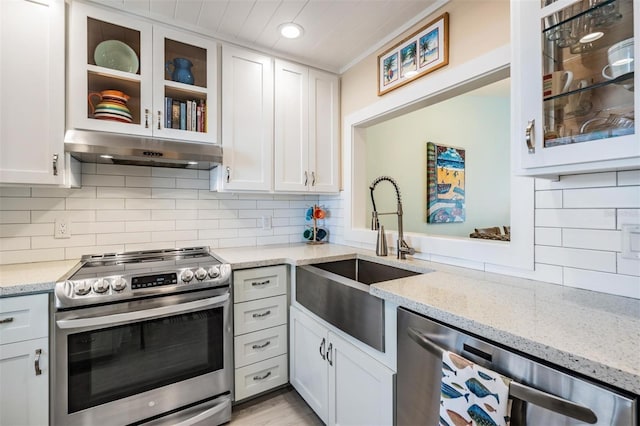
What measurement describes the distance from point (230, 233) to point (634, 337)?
2253 millimetres

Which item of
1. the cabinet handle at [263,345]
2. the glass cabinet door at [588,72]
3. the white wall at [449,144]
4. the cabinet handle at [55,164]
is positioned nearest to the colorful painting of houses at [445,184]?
the white wall at [449,144]

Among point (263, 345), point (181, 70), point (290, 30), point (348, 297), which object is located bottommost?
point (263, 345)

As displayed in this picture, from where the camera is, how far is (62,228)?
5.94ft

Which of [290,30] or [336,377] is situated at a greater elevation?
[290,30]

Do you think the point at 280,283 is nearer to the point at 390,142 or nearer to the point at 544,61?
the point at 544,61

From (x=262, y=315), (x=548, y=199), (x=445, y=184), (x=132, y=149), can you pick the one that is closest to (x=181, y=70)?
(x=132, y=149)

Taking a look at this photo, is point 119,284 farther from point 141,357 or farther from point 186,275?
point 141,357

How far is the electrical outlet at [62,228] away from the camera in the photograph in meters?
1.80

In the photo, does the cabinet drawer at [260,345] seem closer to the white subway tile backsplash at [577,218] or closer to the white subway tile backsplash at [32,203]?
the white subway tile backsplash at [32,203]

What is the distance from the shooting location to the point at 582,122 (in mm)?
958

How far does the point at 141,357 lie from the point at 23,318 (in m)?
0.52

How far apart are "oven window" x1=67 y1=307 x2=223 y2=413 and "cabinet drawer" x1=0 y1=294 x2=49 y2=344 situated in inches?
5.3

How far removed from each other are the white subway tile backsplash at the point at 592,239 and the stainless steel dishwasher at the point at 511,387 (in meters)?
0.70

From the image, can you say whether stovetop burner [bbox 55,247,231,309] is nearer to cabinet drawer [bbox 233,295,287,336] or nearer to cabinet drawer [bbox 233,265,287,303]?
cabinet drawer [bbox 233,265,287,303]
